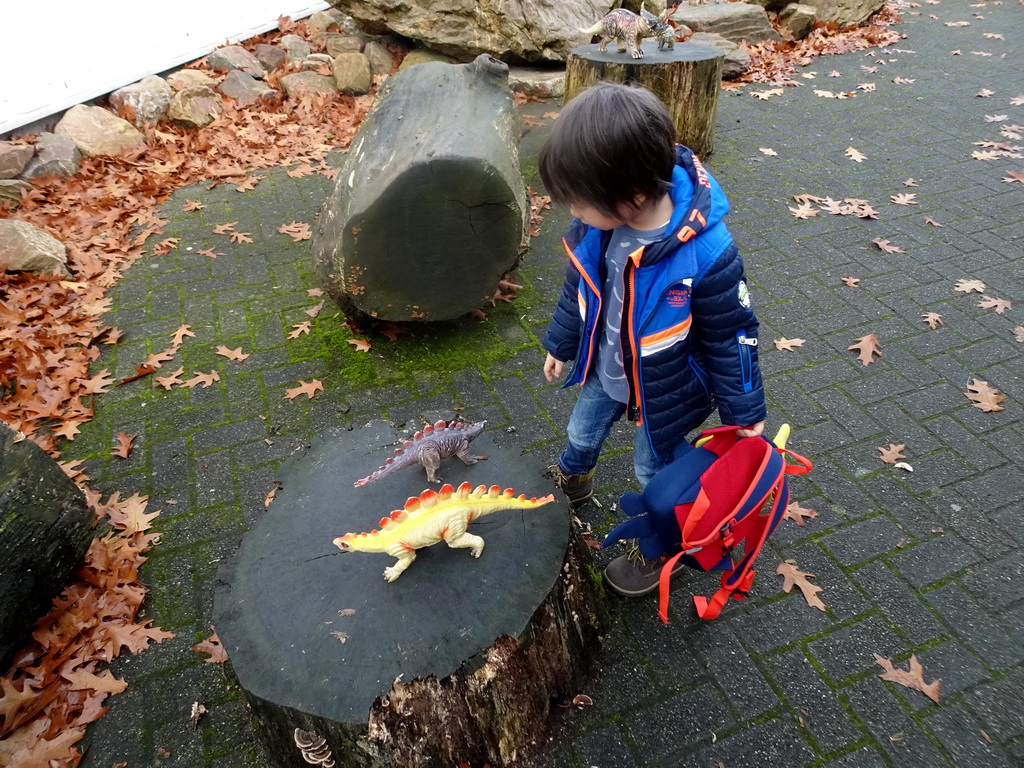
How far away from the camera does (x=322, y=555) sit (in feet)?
7.27

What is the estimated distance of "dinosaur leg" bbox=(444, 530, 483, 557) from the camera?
2154 millimetres

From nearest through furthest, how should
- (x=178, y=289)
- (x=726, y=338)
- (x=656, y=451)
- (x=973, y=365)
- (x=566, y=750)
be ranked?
1. (x=726, y=338)
2. (x=566, y=750)
3. (x=656, y=451)
4. (x=973, y=365)
5. (x=178, y=289)

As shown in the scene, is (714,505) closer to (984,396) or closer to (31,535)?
(984,396)

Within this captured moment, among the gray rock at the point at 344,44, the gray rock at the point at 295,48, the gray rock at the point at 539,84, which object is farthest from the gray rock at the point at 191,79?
the gray rock at the point at 539,84

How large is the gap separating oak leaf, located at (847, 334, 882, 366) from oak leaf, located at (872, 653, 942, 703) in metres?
2.03

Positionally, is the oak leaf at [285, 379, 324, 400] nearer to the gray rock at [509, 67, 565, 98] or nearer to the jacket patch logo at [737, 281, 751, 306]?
the jacket patch logo at [737, 281, 751, 306]

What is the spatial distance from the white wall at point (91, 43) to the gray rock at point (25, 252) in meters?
2.49

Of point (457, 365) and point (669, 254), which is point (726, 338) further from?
point (457, 365)

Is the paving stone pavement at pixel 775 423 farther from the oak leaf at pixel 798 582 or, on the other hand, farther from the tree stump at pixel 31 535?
the tree stump at pixel 31 535

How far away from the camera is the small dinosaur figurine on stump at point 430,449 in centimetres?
233

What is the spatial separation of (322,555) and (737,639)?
177 centimetres

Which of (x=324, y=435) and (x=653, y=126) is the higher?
(x=653, y=126)

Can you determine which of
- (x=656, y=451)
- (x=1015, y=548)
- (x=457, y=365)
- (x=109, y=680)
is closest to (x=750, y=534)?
(x=656, y=451)

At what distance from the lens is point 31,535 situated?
106 inches
